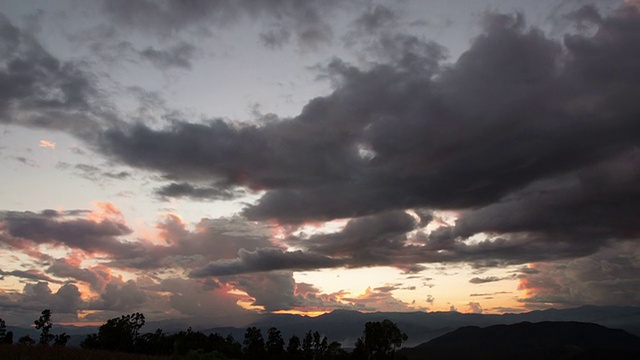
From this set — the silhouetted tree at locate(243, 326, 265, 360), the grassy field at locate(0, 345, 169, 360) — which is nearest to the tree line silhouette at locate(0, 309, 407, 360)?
the silhouetted tree at locate(243, 326, 265, 360)

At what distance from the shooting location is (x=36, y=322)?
180 metres

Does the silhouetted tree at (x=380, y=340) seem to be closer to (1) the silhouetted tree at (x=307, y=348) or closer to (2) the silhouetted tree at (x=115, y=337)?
(1) the silhouetted tree at (x=307, y=348)

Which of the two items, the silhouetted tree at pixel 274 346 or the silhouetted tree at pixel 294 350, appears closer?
the silhouetted tree at pixel 274 346

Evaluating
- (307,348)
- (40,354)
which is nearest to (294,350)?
(307,348)

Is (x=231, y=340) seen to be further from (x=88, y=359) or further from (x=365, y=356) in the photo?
(x=88, y=359)

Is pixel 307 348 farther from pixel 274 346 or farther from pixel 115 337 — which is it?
pixel 115 337

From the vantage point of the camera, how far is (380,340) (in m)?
175

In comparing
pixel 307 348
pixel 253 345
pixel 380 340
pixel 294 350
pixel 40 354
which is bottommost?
pixel 294 350

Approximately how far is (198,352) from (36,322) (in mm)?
193175

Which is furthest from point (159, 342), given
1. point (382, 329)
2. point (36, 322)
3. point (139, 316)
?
point (382, 329)

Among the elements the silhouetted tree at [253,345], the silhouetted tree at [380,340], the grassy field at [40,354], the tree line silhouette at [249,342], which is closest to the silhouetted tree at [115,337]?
the tree line silhouette at [249,342]

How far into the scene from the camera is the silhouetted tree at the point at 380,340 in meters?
174

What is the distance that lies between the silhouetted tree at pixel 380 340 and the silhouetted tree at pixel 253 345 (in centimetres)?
3858

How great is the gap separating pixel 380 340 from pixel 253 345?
153 feet
